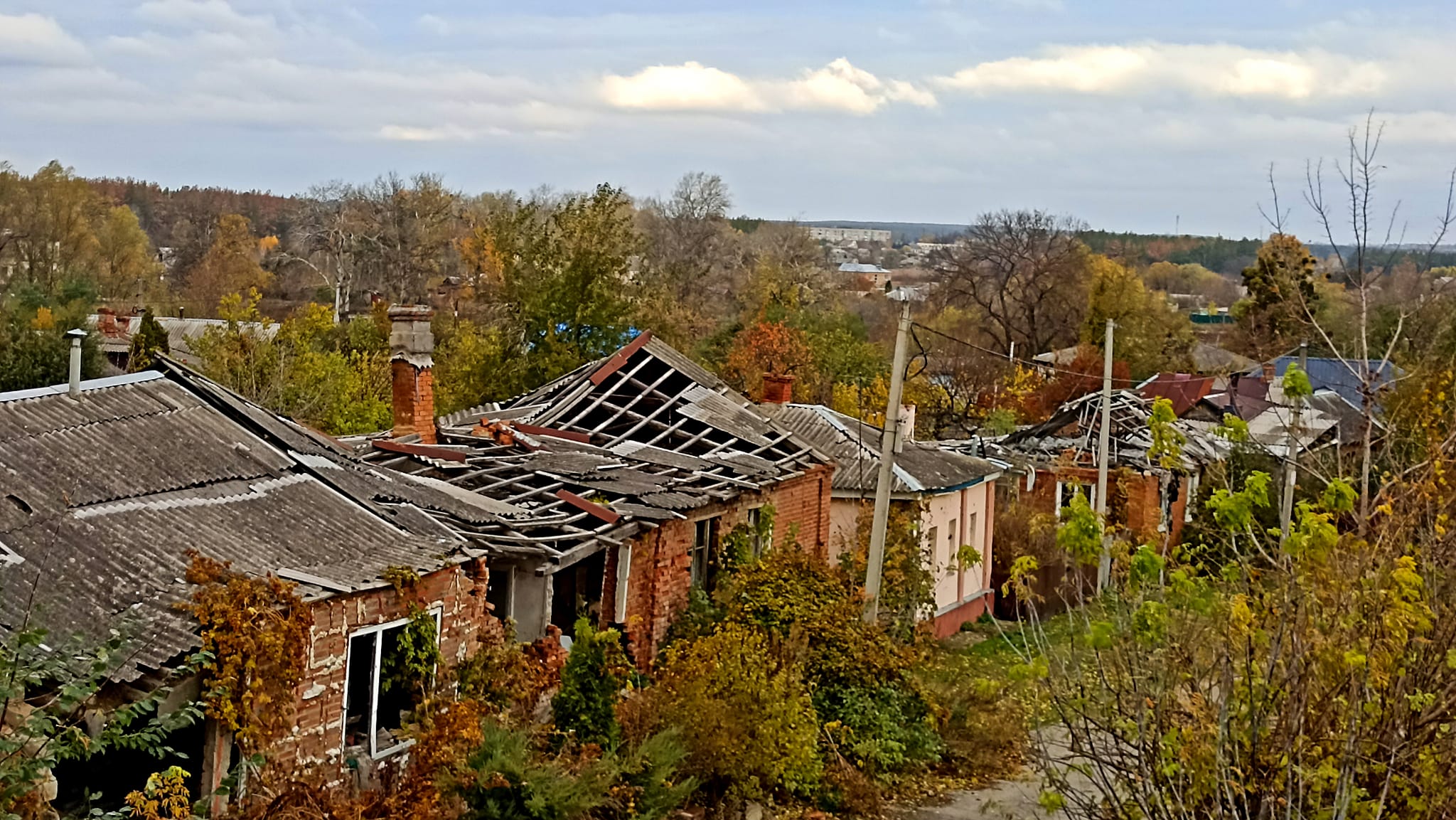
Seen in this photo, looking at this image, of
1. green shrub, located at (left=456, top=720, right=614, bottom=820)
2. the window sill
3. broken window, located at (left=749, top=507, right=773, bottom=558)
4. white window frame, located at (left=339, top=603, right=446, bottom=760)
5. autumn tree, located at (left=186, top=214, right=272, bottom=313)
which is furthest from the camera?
autumn tree, located at (left=186, top=214, right=272, bottom=313)

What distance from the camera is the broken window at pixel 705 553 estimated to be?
19688 mm

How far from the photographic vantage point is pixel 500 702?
13.9 m

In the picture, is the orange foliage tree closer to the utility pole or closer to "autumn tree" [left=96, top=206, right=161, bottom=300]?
the utility pole

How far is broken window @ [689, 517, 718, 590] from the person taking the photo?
1969 centimetres

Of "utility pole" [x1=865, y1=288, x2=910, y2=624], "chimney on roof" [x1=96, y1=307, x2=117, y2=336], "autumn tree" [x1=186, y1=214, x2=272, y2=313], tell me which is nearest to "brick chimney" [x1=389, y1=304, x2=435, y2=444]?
"utility pole" [x1=865, y1=288, x2=910, y2=624]

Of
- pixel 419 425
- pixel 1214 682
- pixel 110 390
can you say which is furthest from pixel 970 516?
pixel 1214 682

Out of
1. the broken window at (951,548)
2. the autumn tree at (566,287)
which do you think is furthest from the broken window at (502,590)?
the autumn tree at (566,287)

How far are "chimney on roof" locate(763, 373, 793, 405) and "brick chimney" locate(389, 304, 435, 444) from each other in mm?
9838

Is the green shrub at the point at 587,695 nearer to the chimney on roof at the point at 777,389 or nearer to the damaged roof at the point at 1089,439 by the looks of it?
the chimney on roof at the point at 777,389

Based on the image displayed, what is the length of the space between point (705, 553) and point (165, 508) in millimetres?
9108

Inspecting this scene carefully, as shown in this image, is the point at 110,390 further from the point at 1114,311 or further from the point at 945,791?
the point at 1114,311

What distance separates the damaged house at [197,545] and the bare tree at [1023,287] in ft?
176

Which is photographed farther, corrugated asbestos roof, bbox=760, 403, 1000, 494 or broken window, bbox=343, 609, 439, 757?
corrugated asbestos roof, bbox=760, 403, 1000, 494

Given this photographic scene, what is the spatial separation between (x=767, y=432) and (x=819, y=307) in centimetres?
4886
